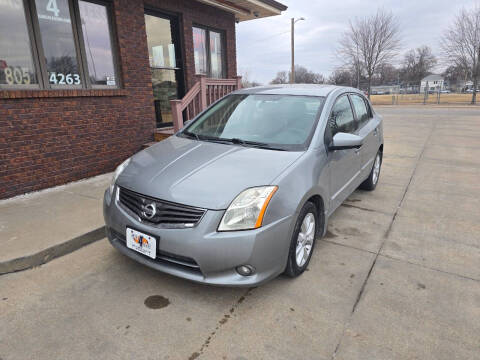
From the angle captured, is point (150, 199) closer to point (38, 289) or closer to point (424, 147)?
point (38, 289)

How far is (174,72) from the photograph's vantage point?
7805mm

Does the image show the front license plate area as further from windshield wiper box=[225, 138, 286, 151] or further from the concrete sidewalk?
windshield wiper box=[225, 138, 286, 151]

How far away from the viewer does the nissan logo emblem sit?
2.43 m

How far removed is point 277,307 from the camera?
247cm

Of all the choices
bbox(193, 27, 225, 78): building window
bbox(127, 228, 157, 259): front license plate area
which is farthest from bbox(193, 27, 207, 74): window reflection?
bbox(127, 228, 157, 259): front license plate area

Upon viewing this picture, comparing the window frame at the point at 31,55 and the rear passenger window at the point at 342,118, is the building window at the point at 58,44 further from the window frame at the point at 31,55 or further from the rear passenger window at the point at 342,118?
the rear passenger window at the point at 342,118

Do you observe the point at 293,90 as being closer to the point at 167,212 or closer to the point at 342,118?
the point at 342,118

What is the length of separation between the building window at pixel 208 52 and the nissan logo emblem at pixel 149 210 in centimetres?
656

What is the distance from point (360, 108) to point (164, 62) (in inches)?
188

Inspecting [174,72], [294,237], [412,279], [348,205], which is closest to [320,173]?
[294,237]

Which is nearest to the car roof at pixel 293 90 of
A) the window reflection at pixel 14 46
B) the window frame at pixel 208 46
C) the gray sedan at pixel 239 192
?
the gray sedan at pixel 239 192

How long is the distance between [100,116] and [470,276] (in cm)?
559

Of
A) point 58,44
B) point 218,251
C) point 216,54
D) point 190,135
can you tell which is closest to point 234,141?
point 190,135

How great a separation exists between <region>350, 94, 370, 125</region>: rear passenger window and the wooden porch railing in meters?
3.25
